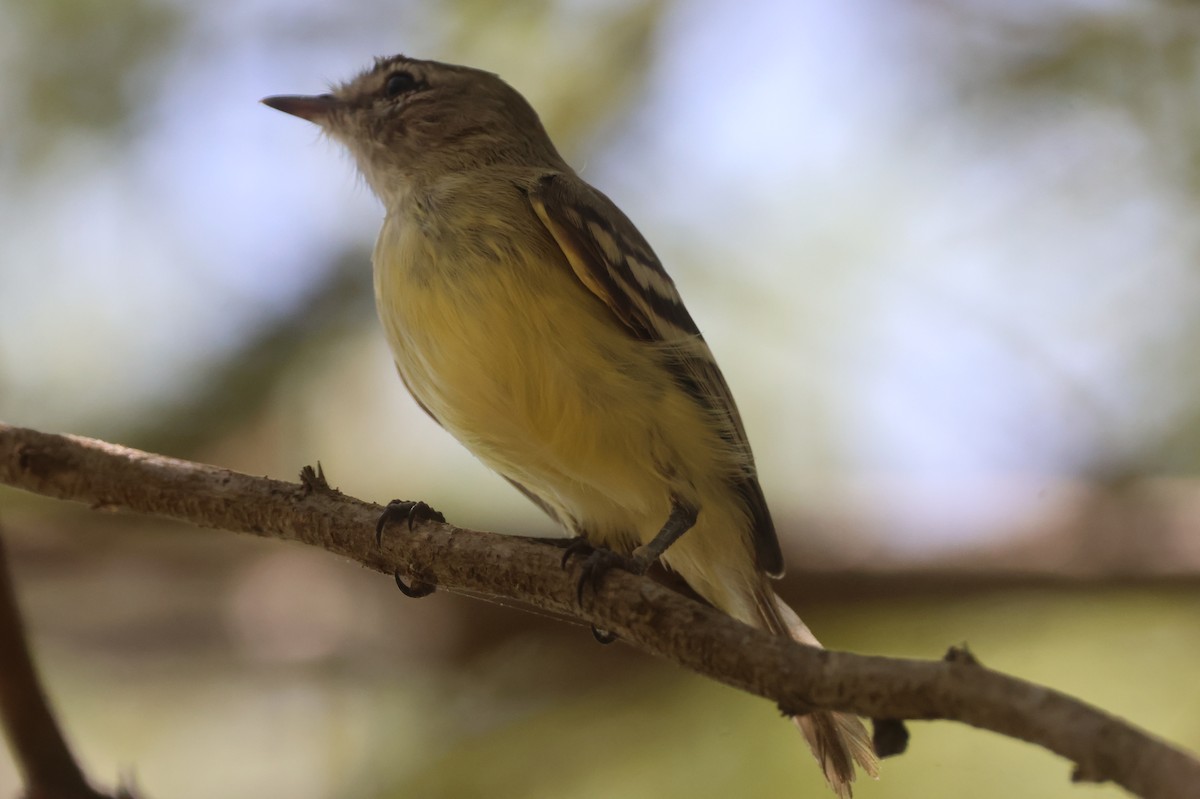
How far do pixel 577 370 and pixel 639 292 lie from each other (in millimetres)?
386

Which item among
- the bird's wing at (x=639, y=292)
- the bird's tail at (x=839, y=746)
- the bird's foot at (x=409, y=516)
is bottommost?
the bird's foot at (x=409, y=516)

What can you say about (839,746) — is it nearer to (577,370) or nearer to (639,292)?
(577,370)

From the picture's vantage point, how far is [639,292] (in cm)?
313

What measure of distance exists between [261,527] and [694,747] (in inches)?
66.5

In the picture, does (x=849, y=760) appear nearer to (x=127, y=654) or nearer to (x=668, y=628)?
(x=668, y=628)

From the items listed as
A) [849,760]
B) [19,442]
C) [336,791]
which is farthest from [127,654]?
[849,760]

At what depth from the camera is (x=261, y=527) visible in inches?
95.9

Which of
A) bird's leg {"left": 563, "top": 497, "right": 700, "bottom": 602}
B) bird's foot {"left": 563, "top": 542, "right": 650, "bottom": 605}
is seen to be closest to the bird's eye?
bird's leg {"left": 563, "top": 497, "right": 700, "bottom": 602}

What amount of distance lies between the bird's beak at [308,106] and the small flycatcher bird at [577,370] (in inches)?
1.9

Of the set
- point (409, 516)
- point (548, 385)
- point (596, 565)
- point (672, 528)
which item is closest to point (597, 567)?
point (596, 565)

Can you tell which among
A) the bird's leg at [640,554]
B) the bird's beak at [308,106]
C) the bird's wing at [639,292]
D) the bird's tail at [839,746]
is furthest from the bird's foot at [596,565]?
the bird's beak at [308,106]

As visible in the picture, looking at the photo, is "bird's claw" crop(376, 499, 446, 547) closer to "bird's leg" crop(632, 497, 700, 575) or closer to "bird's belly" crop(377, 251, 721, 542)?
"bird's belly" crop(377, 251, 721, 542)

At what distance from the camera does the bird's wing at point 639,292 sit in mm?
3018

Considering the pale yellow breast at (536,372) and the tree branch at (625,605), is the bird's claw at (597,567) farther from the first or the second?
the pale yellow breast at (536,372)
